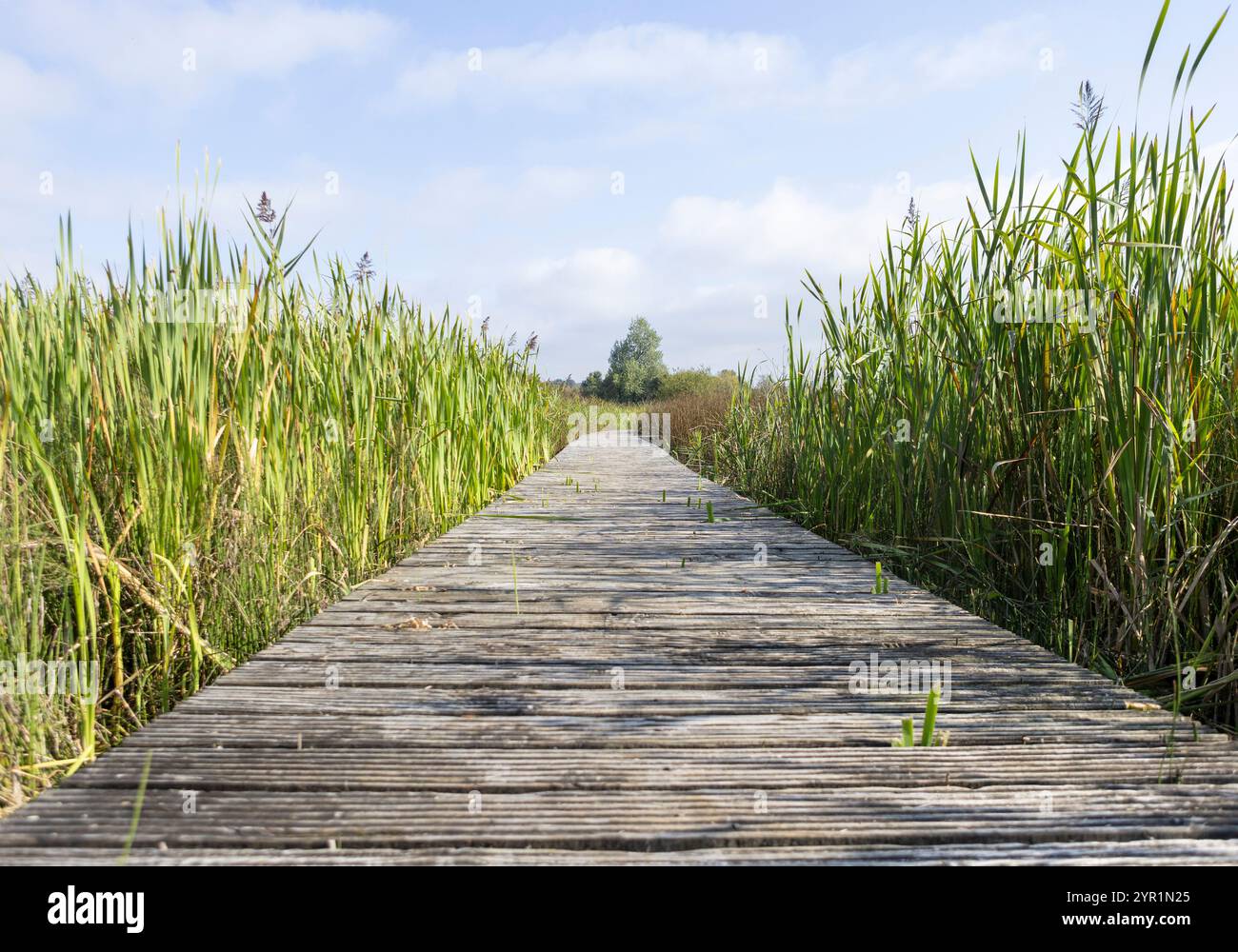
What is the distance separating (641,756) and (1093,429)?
1.79 metres

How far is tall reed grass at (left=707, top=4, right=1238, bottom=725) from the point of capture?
77.2 inches

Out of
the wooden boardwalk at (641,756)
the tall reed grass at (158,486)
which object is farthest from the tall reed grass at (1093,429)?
the tall reed grass at (158,486)

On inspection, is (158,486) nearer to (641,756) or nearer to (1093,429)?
(641,756)

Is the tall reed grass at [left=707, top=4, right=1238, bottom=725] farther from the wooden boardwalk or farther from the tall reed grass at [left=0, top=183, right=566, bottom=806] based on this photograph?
the tall reed grass at [left=0, top=183, right=566, bottom=806]

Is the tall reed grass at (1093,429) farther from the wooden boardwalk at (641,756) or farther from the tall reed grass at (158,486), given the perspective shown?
the tall reed grass at (158,486)

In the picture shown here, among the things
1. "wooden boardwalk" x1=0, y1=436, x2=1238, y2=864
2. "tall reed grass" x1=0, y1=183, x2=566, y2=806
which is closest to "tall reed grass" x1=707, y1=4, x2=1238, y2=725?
"wooden boardwalk" x1=0, y1=436, x2=1238, y2=864

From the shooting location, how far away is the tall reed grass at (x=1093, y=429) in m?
Answer: 1.96

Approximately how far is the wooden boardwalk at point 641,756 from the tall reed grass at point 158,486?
327 mm

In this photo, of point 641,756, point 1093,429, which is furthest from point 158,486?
point 1093,429

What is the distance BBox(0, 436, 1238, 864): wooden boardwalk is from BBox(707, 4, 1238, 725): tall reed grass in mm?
328

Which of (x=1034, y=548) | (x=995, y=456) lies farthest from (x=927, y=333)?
(x=1034, y=548)

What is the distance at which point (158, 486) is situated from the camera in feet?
6.66

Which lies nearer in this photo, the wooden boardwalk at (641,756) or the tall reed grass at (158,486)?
the wooden boardwalk at (641,756)

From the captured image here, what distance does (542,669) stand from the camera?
6.15 ft
